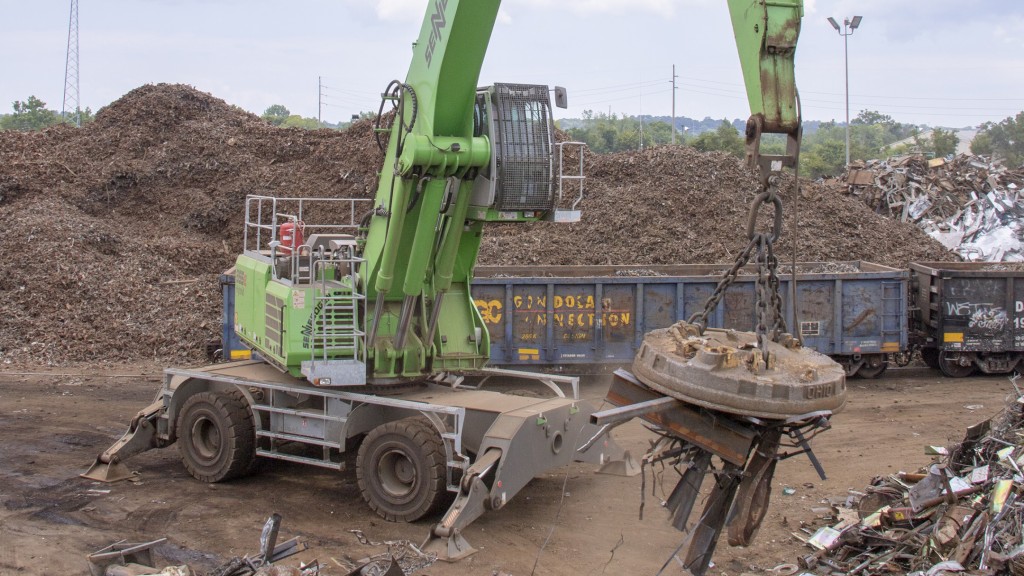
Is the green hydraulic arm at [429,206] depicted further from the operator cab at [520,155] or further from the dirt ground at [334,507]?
the dirt ground at [334,507]

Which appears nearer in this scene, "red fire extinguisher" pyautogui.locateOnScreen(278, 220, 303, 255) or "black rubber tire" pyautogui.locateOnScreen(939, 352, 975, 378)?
"red fire extinguisher" pyautogui.locateOnScreen(278, 220, 303, 255)

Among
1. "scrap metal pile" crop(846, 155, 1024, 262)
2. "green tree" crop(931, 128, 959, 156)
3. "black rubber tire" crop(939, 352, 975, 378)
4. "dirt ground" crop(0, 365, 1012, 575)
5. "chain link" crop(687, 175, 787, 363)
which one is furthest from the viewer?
"green tree" crop(931, 128, 959, 156)

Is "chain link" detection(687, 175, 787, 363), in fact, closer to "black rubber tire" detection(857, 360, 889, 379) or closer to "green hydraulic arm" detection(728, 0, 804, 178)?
"green hydraulic arm" detection(728, 0, 804, 178)

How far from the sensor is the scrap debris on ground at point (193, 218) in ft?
60.8

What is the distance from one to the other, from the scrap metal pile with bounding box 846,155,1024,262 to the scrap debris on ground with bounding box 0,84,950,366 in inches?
118

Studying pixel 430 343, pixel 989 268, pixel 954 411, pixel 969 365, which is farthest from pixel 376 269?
pixel 989 268

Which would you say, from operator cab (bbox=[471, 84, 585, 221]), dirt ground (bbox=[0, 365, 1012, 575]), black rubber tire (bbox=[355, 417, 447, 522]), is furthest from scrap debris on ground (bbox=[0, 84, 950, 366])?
operator cab (bbox=[471, 84, 585, 221])

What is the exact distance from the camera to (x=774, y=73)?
21.2 feet

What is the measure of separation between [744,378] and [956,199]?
24374 millimetres

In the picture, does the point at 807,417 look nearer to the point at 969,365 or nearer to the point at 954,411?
the point at 954,411

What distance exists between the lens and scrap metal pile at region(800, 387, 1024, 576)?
7453mm

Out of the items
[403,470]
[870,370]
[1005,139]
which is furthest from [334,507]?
[1005,139]

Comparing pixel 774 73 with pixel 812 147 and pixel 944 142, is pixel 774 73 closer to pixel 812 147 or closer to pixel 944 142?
pixel 944 142

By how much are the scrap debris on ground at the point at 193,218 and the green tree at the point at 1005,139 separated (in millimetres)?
45523
